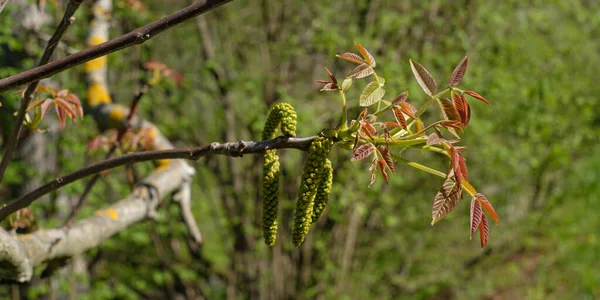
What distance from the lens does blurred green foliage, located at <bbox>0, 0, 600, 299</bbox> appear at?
5.56m

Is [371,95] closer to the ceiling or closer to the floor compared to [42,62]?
closer to the floor

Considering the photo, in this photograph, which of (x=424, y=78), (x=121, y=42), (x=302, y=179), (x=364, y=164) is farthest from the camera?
(x=364, y=164)

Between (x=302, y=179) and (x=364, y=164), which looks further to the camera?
(x=364, y=164)

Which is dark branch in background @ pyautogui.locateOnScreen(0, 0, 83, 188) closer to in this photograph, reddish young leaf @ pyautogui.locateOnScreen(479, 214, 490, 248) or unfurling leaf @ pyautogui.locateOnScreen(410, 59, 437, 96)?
unfurling leaf @ pyautogui.locateOnScreen(410, 59, 437, 96)

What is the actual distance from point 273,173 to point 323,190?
0.47 feet

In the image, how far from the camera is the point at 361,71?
1469 mm

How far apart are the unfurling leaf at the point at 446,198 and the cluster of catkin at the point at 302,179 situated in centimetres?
27

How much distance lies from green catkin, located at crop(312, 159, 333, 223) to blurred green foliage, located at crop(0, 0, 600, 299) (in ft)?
11.2

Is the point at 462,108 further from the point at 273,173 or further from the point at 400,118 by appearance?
the point at 273,173

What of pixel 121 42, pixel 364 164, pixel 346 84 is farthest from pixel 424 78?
pixel 364 164

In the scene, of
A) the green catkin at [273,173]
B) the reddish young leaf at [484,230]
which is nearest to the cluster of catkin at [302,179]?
the green catkin at [273,173]

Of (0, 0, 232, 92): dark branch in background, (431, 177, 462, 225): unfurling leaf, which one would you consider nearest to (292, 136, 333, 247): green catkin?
(431, 177, 462, 225): unfurling leaf

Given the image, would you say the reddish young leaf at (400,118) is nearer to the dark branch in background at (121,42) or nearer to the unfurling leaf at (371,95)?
the unfurling leaf at (371,95)

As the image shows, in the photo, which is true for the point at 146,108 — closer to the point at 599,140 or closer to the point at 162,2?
the point at 162,2
